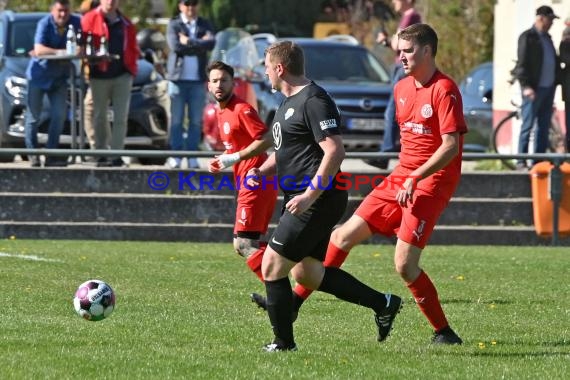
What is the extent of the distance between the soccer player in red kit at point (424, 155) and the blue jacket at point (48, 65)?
855cm

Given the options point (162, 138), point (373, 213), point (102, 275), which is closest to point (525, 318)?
point (373, 213)

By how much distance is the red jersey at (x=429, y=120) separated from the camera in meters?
8.90

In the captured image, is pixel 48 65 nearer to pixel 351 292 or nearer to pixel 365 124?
pixel 365 124

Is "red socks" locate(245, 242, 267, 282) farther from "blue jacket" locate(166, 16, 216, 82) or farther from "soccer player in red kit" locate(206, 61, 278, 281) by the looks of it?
"blue jacket" locate(166, 16, 216, 82)

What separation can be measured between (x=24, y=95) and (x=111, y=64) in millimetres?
1928

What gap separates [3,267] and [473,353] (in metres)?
5.68

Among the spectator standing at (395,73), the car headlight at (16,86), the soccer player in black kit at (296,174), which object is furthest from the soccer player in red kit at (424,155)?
the car headlight at (16,86)

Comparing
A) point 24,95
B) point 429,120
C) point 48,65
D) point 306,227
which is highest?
point 429,120

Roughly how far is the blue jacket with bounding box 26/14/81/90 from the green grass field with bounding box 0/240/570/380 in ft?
9.06

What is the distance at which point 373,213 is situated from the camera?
9695mm

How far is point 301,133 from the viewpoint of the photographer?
8445mm

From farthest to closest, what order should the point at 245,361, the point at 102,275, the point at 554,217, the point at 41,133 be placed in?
1. the point at 41,133
2. the point at 554,217
3. the point at 102,275
4. the point at 245,361

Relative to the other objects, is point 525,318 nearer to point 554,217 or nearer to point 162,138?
point 554,217

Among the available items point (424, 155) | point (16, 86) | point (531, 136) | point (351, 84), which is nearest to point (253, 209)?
point (424, 155)
